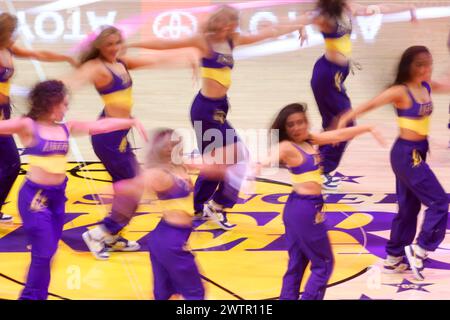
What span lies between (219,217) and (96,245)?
1.17 metres

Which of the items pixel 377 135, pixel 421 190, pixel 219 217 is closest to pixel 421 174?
pixel 421 190

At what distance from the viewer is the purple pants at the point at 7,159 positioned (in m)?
Result: 7.82

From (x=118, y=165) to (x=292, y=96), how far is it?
195 inches

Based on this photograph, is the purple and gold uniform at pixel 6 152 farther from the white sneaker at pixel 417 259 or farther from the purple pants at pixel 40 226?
the white sneaker at pixel 417 259

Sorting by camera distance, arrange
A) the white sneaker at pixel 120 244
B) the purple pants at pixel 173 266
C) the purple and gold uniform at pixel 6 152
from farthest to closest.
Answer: the purple and gold uniform at pixel 6 152, the white sneaker at pixel 120 244, the purple pants at pixel 173 266

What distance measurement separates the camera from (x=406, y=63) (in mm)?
6887

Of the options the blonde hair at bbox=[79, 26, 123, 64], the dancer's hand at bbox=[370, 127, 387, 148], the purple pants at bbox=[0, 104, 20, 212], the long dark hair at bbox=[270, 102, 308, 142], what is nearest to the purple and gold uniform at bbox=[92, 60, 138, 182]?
the blonde hair at bbox=[79, 26, 123, 64]

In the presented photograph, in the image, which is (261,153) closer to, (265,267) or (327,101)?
(327,101)

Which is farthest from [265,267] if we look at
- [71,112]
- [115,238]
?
[71,112]

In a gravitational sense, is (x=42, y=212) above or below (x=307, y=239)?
above

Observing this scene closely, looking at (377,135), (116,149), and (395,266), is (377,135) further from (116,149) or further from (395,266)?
(116,149)

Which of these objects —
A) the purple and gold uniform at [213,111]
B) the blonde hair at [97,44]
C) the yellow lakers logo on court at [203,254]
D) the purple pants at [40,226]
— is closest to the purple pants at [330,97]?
the yellow lakers logo on court at [203,254]

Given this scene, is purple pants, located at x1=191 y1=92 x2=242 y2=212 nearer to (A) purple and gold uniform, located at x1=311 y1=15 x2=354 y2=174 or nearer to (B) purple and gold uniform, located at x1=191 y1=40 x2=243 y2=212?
(B) purple and gold uniform, located at x1=191 y1=40 x2=243 y2=212

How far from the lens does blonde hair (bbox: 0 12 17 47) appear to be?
770 cm
